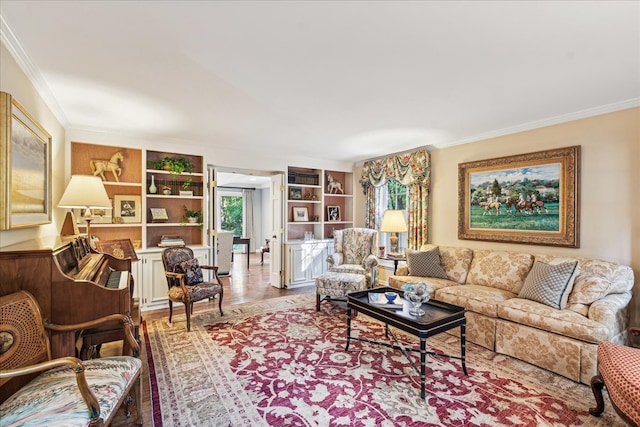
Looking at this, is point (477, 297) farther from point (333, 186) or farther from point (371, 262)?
point (333, 186)

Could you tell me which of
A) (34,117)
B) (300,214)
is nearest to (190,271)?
(34,117)

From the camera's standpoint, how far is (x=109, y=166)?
4.15 m

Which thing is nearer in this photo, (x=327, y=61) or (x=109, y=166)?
(x=327, y=61)

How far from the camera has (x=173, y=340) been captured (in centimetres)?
321

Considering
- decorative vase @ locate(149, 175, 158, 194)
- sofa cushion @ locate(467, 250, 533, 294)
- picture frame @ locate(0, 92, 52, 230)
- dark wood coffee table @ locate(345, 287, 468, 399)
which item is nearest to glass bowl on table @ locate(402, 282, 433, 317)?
Answer: dark wood coffee table @ locate(345, 287, 468, 399)

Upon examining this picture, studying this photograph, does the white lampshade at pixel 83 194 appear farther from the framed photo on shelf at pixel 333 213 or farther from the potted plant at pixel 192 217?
the framed photo on shelf at pixel 333 213

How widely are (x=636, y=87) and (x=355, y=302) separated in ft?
10.2

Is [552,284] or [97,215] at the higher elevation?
[97,215]

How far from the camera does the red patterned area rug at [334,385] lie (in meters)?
2.00

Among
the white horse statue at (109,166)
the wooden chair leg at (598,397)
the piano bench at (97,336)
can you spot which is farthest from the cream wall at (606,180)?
the white horse statue at (109,166)

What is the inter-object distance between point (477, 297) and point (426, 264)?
37.9 inches

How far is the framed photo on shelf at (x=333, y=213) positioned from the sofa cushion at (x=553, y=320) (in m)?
3.72

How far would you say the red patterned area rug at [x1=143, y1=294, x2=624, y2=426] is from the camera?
200cm

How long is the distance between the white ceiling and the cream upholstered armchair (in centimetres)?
193
